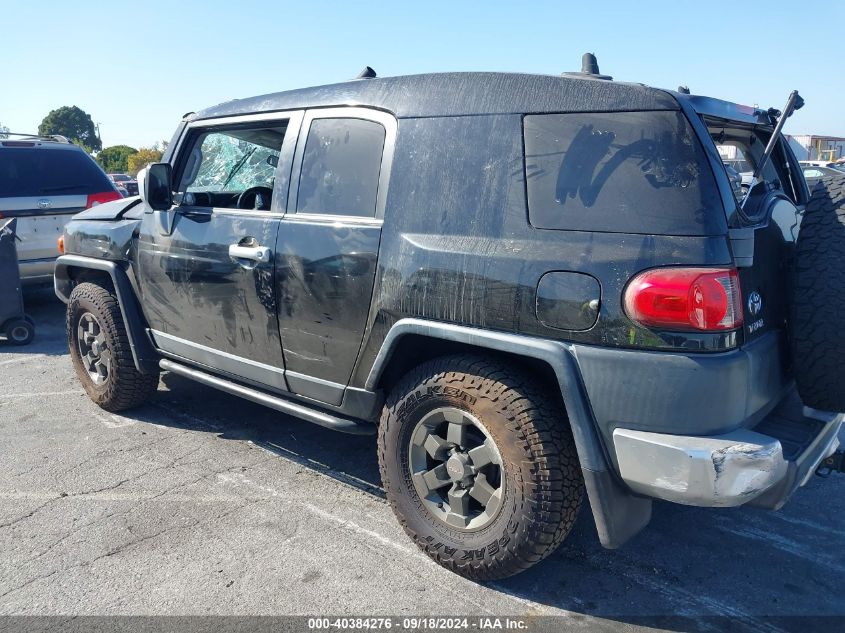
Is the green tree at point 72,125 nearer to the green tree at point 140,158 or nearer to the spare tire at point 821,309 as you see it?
the green tree at point 140,158

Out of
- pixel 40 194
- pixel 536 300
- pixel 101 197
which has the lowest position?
pixel 536 300

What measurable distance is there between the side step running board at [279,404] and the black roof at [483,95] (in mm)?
1438

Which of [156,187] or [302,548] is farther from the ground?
[156,187]

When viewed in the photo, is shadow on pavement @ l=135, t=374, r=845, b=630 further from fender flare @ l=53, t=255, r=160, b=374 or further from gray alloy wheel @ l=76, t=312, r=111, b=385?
gray alloy wheel @ l=76, t=312, r=111, b=385

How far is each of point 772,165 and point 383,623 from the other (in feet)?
9.89

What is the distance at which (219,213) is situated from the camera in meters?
3.75

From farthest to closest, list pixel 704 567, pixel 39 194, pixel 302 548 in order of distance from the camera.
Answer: pixel 39 194, pixel 302 548, pixel 704 567

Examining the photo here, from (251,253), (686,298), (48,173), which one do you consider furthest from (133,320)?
(48,173)

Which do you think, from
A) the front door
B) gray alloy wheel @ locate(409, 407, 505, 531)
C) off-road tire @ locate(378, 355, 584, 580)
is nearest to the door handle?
the front door

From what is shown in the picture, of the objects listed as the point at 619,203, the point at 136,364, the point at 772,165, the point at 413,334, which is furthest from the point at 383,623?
the point at 772,165

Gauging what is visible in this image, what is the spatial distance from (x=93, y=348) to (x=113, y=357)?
1.16ft

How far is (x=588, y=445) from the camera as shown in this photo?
2.45m

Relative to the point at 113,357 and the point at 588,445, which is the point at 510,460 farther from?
the point at 113,357

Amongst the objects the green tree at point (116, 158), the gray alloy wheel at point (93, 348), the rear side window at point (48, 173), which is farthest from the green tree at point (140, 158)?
the gray alloy wheel at point (93, 348)
